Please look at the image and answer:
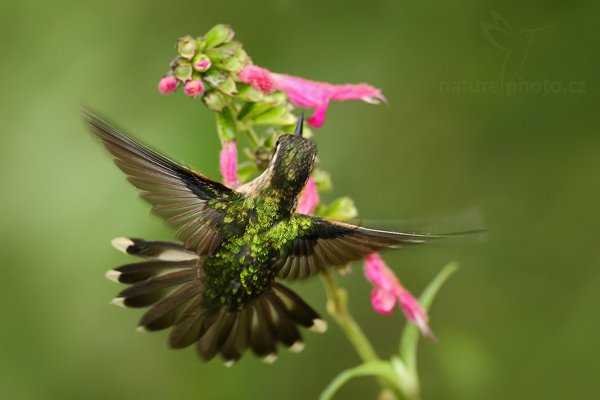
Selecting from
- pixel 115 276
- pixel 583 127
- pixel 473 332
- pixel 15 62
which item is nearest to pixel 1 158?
pixel 15 62

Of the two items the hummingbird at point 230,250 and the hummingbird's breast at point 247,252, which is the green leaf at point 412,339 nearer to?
the hummingbird at point 230,250

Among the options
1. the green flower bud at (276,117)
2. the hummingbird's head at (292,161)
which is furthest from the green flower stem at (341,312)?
the green flower bud at (276,117)

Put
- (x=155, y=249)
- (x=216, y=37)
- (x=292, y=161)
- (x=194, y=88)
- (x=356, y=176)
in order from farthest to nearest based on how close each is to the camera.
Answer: (x=356, y=176)
(x=155, y=249)
(x=216, y=37)
(x=194, y=88)
(x=292, y=161)

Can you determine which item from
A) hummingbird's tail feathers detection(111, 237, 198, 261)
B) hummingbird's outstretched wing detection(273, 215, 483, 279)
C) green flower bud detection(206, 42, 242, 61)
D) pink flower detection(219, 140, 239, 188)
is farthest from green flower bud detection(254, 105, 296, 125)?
hummingbird's tail feathers detection(111, 237, 198, 261)

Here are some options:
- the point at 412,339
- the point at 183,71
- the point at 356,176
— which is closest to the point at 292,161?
the point at 183,71

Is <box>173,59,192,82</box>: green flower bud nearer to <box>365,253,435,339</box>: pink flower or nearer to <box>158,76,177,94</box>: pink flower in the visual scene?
<box>158,76,177,94</box>: pink flower

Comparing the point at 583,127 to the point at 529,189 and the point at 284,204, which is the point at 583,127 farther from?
the point at 284,204

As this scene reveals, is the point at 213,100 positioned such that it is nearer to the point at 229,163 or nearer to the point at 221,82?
the point at 221,82
